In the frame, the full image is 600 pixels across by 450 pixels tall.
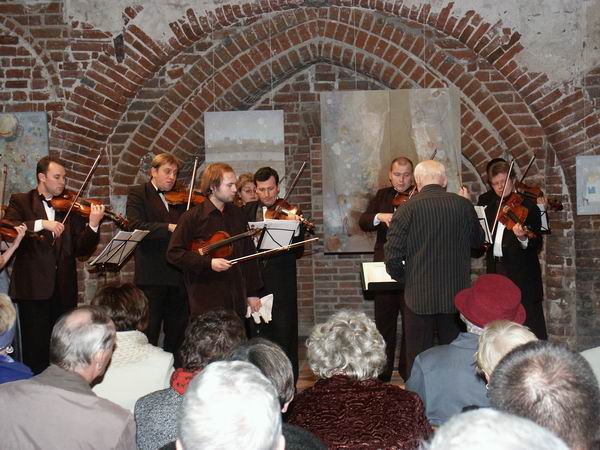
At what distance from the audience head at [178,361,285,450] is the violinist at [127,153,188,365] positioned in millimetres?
4451

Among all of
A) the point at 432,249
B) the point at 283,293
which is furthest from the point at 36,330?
the point at 432,249

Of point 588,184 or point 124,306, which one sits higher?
point 588,184

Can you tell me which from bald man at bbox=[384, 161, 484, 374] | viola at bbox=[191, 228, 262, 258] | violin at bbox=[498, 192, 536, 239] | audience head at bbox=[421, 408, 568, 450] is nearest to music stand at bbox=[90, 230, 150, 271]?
viola at bbox=[191, 228, 262, 258]

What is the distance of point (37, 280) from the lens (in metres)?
5.79

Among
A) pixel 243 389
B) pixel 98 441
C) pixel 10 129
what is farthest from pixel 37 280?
pixel 243 389

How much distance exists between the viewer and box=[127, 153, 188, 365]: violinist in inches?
246

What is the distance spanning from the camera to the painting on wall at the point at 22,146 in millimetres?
7289

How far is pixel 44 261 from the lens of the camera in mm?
5840

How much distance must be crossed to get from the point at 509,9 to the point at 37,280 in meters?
4.41

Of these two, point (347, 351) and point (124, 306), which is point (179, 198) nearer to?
point (124, 306)

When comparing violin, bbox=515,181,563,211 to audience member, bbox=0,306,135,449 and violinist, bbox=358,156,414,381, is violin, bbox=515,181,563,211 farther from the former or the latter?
audience member, bbox=0,306,135,449

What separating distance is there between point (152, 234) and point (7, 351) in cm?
283

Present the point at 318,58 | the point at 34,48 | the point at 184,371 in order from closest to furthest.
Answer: the point at 184,371 < the point at 34,48 < the point at 318,58

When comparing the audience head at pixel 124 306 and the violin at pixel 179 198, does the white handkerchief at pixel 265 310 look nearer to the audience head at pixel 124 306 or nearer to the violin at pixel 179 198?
the violin at pixel 179 198
